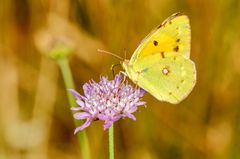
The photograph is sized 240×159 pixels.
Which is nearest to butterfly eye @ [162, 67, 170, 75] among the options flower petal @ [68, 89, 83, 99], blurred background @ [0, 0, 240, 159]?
flower petal @ [68, 89, 83, 99]

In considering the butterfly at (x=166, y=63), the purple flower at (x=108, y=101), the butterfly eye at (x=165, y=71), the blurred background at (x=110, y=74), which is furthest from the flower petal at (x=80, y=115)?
the blurred background at (x=110, y=74)

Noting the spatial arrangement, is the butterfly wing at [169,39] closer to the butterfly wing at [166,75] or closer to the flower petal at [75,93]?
the butterfly wing at [166,75]

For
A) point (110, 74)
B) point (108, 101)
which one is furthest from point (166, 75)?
point (110, 74)

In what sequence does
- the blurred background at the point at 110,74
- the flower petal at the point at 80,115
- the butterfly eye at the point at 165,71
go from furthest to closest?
the blurred background at the point at 110,74, the butterfly eye at the point at 165,71, the flower petal at the point at 80,115

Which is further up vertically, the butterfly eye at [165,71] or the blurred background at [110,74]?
the blurred background at [110,74]

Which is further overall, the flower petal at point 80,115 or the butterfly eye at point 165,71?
the butterfly eye at point 165,71

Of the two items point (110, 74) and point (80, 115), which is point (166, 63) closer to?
point (80, 115)
